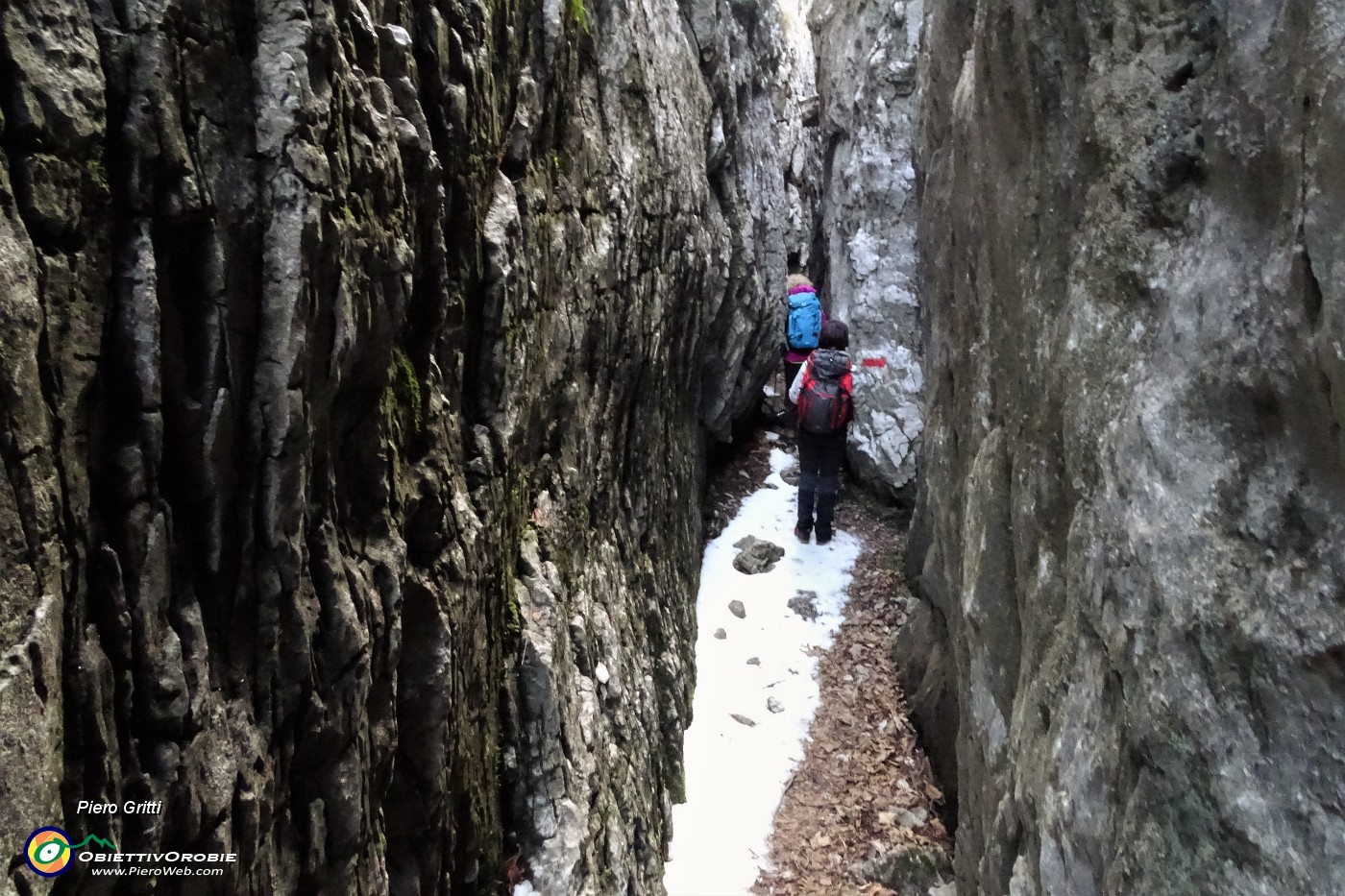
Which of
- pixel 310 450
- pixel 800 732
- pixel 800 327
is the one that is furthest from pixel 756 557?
pixel 310 450

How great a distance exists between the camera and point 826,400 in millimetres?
11602

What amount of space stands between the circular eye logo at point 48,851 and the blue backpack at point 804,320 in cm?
1398

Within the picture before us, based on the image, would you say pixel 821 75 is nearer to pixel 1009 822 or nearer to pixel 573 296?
pixel 573 296

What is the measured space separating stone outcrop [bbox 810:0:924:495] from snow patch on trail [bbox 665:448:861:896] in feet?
7.25


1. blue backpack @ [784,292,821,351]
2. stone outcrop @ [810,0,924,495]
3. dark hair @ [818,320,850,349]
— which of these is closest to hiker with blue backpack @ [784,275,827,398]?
blue backpack @ [784,292,821,351]

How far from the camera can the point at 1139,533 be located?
315 centimetres

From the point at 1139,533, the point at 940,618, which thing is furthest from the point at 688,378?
the point at 1139,533

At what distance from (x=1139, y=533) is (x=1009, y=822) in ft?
7.21

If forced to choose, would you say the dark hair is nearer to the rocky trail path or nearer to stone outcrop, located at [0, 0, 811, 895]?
the rocky trail path

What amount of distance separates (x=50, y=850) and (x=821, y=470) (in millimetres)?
10652

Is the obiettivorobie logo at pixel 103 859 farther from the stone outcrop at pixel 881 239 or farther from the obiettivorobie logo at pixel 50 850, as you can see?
the stone outcrop at pixel 881 239

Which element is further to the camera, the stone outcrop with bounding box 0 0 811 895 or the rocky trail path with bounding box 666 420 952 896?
the rocky trail path with bounding box 666 420 952 896

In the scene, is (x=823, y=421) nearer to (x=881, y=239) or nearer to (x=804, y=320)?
(x=804, y=320)

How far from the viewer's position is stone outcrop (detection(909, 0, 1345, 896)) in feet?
7.74
